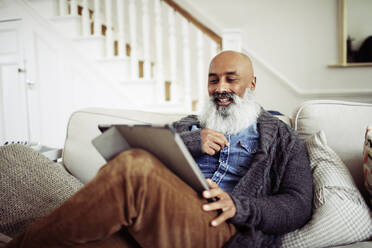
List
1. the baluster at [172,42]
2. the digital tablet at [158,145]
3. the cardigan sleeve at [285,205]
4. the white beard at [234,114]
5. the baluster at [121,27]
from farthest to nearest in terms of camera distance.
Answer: the baluster at [121,27]
the baluster at [172,42]
the white beard at [234,114]
the cardigan sleeve at [285,205]
the digital tablet at [158,145]

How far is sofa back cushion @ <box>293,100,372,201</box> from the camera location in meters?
1.12

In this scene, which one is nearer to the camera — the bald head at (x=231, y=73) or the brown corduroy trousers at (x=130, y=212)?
the brown corduroy trousers at (x=130, y=212)

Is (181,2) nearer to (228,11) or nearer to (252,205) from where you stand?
(228,11)

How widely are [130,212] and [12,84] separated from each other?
111 inches

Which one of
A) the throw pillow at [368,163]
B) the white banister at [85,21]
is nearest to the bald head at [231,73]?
the throw pillow at [368,163]

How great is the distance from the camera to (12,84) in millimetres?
2729

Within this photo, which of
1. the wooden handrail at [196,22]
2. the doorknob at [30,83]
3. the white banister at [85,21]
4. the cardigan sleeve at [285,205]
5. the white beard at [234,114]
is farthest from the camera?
the doorknob at [30,83]

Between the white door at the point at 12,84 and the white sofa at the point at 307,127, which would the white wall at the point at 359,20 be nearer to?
the white sofa at the point at 307,127

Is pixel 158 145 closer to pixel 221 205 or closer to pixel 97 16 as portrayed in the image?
pixel 221 205

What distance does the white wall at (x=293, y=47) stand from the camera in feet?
7.36

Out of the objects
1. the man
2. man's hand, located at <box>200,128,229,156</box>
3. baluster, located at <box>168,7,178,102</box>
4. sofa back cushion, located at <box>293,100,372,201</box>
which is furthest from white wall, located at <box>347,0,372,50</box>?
man's hand, located at <box>200,128,229,156</box>

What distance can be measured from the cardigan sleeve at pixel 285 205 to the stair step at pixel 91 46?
84.5 inches

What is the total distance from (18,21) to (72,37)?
705 mm

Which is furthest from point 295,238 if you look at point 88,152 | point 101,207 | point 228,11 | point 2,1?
point 2,1
